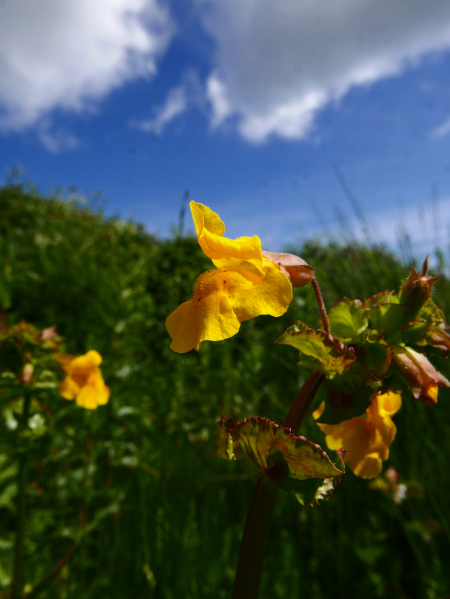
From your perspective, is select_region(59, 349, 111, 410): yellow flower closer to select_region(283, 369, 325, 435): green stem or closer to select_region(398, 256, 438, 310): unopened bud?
select_region(283, 369, 325, 435): green stem

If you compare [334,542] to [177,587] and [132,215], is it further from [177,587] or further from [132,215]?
[132,215]

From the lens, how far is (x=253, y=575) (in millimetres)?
496

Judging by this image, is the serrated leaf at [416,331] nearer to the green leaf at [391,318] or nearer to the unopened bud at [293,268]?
the green leaf at [391,318]

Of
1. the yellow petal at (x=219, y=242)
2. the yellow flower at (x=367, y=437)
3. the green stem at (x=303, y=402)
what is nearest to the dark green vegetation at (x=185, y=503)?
the yellow flower at (x=367, y=437)

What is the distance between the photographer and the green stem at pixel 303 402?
547 millimetres

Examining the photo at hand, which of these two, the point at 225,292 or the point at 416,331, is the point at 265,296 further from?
the point at 416,331

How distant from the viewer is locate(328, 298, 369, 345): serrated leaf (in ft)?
2.02

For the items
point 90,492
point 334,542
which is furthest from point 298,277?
point 334,542

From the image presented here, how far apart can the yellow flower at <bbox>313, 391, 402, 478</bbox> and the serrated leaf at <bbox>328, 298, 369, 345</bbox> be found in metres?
0.14

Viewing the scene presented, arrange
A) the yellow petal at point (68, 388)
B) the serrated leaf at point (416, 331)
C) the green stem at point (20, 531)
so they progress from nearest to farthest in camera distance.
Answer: the serrated leaf at point (416, 331) < the green stem at point (20, 531) < the yellow petal at point (68, 388)

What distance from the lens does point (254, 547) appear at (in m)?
0.50

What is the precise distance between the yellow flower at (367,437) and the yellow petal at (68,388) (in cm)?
99

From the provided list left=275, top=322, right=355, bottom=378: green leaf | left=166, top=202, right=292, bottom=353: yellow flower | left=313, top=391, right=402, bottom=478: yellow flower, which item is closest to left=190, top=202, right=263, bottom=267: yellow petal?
left=166, top=202, right=292, bottom=353: yellow flower

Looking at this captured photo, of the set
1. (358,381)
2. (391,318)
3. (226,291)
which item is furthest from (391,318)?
(226,291)
